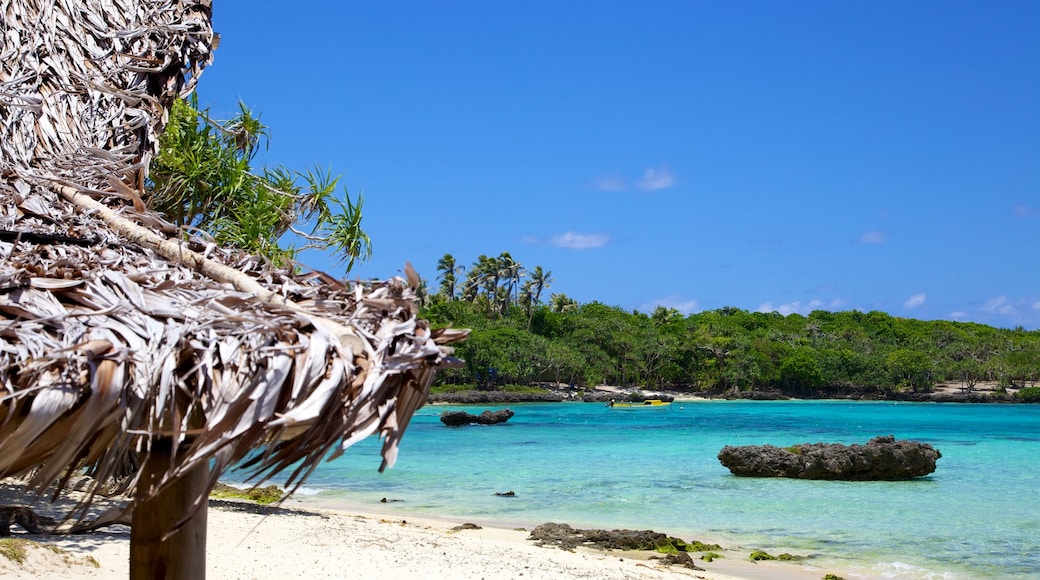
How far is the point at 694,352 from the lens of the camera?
5672 centimetres

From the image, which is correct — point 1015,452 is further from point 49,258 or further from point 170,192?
point 49,258

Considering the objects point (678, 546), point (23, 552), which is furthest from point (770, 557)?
point (23, 552)

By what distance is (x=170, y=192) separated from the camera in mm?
7609

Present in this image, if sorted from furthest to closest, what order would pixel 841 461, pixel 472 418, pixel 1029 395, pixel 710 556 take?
pixel 1029 395 → pixel 472 418 → pixel 841 461 → pixel 710 556

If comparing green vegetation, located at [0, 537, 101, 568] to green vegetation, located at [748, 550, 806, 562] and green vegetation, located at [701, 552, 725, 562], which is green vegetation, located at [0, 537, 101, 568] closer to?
green vegetation, located at [701, 552, 725, 562]

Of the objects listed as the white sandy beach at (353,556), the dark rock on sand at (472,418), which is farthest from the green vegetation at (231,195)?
the dark rock on sand at (472,418)

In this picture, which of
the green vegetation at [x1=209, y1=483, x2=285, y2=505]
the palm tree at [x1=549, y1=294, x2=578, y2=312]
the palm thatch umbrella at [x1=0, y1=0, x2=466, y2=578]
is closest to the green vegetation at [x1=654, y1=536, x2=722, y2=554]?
the green vegetation at [x1=209, y1=483, x2=285, y2=505]

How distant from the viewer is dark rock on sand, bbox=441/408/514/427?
33094mm

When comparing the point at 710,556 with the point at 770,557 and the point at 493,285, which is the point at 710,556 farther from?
the point at 493,285

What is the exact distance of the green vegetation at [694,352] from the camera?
51.2m

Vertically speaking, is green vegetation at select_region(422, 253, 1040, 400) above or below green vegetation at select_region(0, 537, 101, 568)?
above

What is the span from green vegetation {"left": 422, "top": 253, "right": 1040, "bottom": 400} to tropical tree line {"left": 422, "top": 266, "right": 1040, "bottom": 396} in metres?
0.07

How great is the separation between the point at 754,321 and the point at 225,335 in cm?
7121

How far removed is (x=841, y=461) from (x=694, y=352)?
4081 cm
